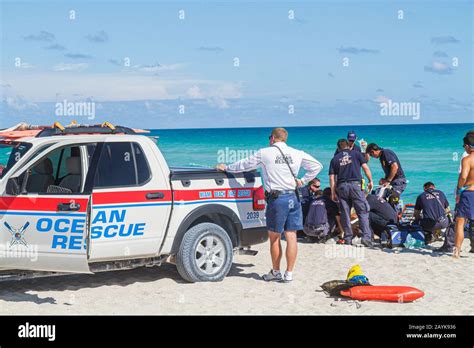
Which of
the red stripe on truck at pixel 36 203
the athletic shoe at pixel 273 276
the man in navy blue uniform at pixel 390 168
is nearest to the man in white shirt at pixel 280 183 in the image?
the athletic shoe at pixel 273 276

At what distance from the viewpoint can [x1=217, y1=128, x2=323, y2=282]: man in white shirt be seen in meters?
9.40

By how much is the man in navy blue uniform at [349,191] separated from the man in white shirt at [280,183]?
304 cm

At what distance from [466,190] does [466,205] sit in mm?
217

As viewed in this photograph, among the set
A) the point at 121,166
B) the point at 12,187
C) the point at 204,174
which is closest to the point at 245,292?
the point at 204,174

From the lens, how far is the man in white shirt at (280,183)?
30.8ft

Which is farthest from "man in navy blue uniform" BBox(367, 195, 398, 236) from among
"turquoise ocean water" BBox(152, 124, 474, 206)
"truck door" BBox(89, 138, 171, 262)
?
"turquoise ocean water" BBox(152, 124, 474, 206)

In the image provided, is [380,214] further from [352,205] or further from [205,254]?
[205,254]

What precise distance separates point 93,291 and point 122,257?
0.67m

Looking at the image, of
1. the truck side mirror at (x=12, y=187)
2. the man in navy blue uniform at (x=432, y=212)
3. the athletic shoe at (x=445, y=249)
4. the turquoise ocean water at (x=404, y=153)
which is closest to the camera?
the truck side mirror at (x=12, y=187)

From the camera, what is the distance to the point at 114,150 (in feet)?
28.8

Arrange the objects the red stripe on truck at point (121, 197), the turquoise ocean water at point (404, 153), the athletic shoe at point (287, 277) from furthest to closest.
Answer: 1. the turquoise ocean water at point (404, 153)
2. the athletic shoe at point (287, 277)
3. the red stripe on truck at point (121, 197)

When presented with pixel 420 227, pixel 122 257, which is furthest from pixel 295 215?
pixel 420 227

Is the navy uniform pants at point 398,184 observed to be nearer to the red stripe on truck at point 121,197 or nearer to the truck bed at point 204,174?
the truck bed at point 204,174

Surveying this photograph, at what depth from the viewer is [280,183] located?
940 centimetres
